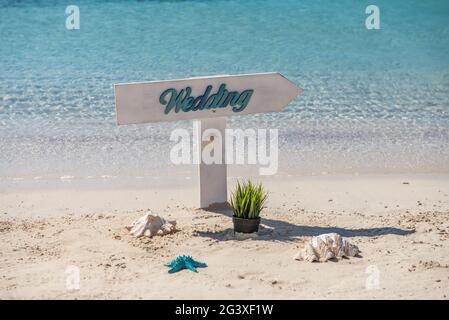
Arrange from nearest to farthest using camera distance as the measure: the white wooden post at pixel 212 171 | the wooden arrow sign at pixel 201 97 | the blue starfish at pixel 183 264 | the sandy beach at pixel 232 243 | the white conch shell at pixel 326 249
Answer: the sandy beach at pixel 232 243 < the blue starfish at pixel 183 264 < the white conch shell at pixel 326 249 < the wooden arrow sign at pixel 201 97 < the white wooden post at pixel 212 171

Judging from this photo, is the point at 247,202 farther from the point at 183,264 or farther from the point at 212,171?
the point at 183,264

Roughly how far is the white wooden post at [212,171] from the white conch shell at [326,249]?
186 centimetres

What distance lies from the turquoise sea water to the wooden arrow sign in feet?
9.33

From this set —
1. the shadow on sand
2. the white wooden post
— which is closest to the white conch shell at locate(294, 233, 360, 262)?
the shadow on sand

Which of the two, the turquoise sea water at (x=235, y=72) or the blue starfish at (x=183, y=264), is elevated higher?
the turquoise sea water at (x=235, y=72)

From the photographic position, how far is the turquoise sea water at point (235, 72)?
→ 1348cm

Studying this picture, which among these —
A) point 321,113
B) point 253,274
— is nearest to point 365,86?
point 321,113

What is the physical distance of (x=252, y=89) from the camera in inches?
392

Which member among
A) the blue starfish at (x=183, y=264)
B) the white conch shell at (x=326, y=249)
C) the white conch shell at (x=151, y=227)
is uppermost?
the white conch shell at (x=151, y=227)

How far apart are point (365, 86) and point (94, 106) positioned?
5.60m

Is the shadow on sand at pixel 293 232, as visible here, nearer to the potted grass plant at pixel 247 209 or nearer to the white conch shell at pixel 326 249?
the potted grass plant at pixel 247 209

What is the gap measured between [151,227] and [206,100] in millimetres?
1539

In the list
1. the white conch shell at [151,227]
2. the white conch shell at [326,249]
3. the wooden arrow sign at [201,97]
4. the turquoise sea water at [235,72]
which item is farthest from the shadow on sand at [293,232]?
the turquoise sea water at [235,72]

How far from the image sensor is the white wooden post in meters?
10.1
